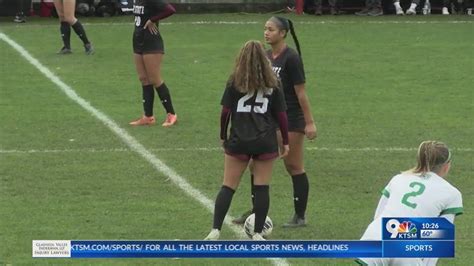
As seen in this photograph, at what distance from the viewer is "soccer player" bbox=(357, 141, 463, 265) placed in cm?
689

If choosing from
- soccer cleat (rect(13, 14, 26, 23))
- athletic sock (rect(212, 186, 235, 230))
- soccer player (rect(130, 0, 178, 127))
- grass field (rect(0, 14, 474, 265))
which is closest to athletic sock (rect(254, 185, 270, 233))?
athletic sock (rect(212, 186, 235, 230))

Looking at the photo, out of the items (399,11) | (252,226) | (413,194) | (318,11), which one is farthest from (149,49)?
(399,11)

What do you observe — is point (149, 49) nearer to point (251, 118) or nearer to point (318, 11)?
point (251, 118)

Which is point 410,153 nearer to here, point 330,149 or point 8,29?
point 330,149

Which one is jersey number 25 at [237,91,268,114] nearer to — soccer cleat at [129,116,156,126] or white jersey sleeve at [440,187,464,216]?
white jersey sleeve at [440,187,464,216]

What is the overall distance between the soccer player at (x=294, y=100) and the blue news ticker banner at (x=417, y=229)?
2.78m

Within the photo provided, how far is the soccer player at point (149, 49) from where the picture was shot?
1403 centimetres

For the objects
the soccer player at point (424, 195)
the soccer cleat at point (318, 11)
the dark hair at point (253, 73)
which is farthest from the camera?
the soccer cleat at point (318, 11)

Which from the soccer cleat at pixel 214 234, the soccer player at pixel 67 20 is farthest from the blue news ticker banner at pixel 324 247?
the soccer player at pixel 67 20

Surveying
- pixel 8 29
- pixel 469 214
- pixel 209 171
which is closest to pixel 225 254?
pixel 469 214

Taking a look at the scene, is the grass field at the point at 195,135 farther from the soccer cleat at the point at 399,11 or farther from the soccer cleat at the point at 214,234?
the soccer cleat at the point at 399,11

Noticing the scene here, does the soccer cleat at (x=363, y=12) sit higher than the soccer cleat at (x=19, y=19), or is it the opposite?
the soccer cleat at (x=363, y=12)

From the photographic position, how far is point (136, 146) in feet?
42.9

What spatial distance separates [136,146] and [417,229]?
23.1 ft
